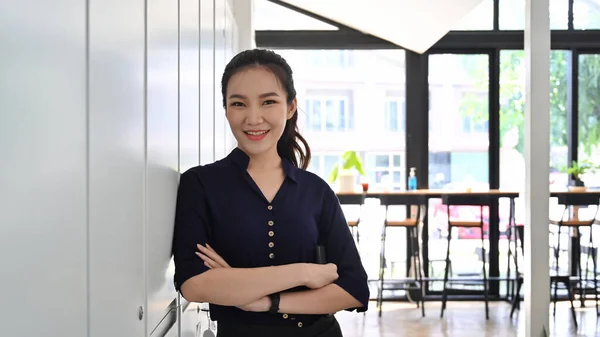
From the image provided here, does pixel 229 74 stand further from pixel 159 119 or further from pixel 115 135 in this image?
pixel 115 135

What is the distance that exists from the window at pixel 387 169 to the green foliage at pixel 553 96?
2.97 feet

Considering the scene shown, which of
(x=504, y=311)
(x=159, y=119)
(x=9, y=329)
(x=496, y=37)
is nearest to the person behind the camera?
(x=9, y=329)

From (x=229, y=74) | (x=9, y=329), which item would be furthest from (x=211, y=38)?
(x=9, y=329)

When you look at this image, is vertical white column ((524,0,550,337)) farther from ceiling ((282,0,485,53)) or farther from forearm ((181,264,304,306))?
forearm ((181,264,304,306))

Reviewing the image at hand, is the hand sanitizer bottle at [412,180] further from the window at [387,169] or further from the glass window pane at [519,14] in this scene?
the glass window pane at [519,14]

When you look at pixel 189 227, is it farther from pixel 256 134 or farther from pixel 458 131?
pixel 458 131

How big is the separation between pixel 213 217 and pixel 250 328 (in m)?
0.29

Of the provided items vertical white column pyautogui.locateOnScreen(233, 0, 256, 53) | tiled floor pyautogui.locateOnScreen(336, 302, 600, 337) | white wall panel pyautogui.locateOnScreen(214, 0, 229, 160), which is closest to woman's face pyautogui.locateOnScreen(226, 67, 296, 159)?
white wall panel pyautogui.locateOnScreen(214, 0, 229, 160)

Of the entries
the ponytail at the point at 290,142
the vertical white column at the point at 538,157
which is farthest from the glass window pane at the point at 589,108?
the ponytail at the point at 290,142

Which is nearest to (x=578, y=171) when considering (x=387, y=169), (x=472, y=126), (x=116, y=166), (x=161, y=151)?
(x=472, y=126)

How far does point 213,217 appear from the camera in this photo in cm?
173

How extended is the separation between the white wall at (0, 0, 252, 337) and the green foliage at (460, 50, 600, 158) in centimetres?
618

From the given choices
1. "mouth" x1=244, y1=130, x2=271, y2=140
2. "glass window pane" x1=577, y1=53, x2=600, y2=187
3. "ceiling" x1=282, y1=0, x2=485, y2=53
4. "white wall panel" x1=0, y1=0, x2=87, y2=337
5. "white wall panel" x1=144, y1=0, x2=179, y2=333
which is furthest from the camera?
"glass window pane" x1=577, y1=53, x2=600, y2=187

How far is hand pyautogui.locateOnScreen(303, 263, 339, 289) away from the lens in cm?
169
